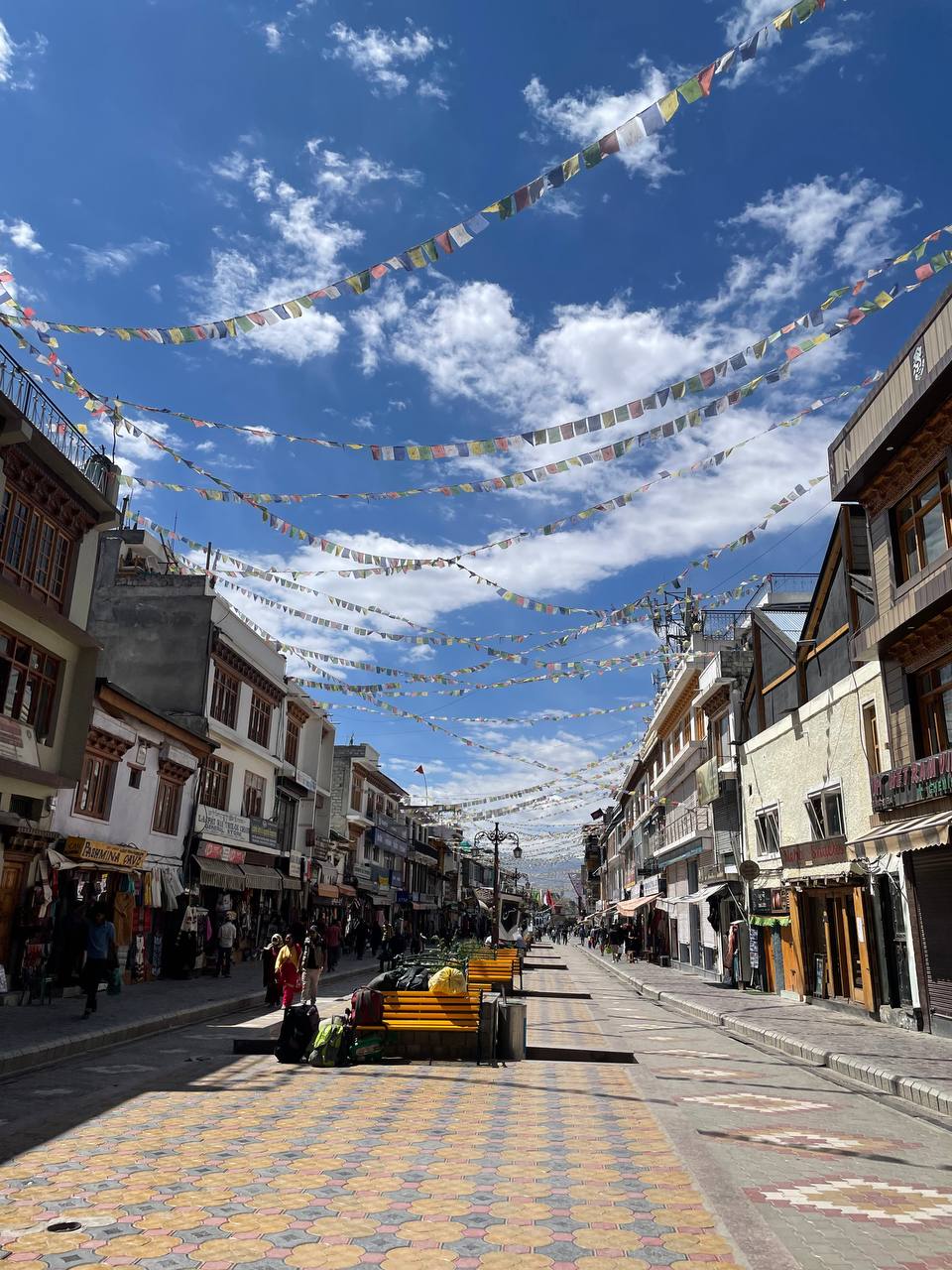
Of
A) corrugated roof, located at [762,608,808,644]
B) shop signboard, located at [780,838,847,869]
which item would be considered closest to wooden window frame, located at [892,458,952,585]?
shop signboard, located at [780,838,847,869]

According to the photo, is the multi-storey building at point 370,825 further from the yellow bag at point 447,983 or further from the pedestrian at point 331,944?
the yellow bag at point 447,983

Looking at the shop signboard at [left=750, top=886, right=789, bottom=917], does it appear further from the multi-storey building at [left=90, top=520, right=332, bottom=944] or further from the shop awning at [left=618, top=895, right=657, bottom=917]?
the shop awning at [left=618, top=895, right=657, bottom=917]

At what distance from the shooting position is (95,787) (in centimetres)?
2289

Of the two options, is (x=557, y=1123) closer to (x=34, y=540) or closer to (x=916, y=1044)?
(x=916, y=1044)

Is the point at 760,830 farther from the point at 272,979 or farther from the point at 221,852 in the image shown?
the point at 221,852

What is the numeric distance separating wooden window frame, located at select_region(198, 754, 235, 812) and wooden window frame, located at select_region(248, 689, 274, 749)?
2.38 metres

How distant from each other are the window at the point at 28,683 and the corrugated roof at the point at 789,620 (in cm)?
1861

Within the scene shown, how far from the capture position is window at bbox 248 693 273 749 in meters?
35.5

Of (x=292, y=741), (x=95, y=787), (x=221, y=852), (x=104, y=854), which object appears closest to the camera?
(x=104, y=854)

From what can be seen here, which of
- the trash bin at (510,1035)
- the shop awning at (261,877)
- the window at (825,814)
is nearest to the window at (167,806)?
the shop awning at (261,877)

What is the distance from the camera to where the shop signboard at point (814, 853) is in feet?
68.3

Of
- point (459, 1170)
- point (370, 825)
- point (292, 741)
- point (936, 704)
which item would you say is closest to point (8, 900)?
point (459, 1170)

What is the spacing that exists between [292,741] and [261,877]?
8.49 meters

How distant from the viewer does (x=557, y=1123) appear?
8.60 metres
